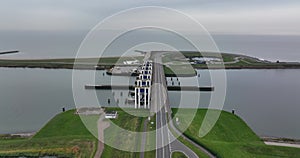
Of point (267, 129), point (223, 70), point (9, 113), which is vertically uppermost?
point (223, 70)

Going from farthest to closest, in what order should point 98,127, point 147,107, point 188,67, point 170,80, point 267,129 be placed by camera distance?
point 188,67
point 170,80
point 147,107
point 267,129
point 98,127

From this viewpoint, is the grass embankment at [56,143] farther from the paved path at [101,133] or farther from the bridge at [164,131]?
the bridge at [164,131]

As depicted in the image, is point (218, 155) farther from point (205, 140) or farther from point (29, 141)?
point (29, 141)

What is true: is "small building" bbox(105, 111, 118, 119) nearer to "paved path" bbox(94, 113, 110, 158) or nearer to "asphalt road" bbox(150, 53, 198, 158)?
"paved path" bbox(94, 113, 110, 158)

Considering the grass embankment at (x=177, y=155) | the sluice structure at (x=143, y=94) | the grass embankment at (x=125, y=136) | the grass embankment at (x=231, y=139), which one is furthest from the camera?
the sluice structure at (x=143, y=94)

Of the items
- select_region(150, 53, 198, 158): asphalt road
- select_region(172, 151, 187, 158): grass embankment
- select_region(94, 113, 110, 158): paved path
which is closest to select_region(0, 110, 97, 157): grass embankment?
select_region(94, 113, 110, 158): paved path

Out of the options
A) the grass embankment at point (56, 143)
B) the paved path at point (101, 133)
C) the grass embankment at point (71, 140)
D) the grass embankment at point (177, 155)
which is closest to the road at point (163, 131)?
the grass embankment at point (177, 155)

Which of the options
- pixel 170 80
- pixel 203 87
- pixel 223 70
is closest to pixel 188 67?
pixel 223 70

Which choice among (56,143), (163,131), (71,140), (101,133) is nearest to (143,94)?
(163,131)
